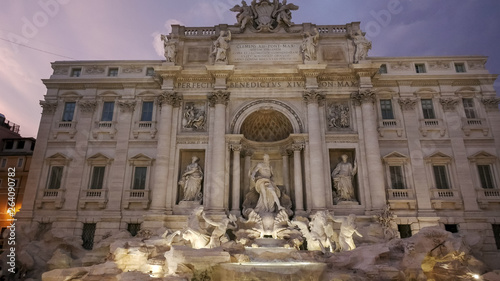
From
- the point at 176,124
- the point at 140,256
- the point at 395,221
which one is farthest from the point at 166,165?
the point at 395,221

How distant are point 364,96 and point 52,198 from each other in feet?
73.1

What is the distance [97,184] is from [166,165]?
545 cm

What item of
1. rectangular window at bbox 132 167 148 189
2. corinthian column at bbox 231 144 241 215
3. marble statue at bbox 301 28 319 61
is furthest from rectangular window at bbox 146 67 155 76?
marble statue at bbox 301 28 319 61

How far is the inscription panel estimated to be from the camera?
75.5 ft

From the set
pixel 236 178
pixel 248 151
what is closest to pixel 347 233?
pixel 236 178

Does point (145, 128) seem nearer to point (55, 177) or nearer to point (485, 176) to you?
point (55, 177)

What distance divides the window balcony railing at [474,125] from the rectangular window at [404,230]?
7987 millimetres

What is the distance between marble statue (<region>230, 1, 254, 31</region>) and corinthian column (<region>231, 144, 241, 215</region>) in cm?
931

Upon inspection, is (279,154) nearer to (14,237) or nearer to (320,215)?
(320,215)

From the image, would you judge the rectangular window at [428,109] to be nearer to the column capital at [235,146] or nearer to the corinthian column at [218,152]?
the column capital at [235,146]

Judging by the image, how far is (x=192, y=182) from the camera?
20625 millimetres

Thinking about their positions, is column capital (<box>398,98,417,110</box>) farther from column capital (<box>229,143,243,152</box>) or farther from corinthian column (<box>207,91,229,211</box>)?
corinthian column (<box>207,91,229,211</box>)

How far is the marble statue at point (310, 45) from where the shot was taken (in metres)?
22.3

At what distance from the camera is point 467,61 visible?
23.3 metres
